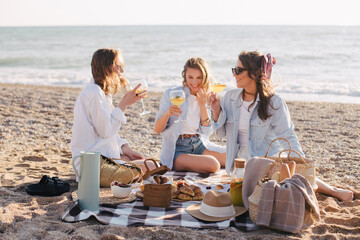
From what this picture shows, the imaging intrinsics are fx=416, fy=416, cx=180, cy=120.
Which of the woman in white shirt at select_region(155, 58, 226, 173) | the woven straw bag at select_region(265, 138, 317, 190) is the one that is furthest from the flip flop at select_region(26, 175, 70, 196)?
the woven straw bag at select_region(265, 138, 317, 190)

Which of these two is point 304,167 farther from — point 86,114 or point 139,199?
point 86,114

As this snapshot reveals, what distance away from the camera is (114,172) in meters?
4.14

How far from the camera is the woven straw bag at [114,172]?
4.12m

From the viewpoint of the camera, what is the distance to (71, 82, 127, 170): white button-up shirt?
13.8 ft

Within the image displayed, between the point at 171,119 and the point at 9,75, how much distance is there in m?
14.3

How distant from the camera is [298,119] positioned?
8.54m

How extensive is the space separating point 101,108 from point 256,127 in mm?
1615

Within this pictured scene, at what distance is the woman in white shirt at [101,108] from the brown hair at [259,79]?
1.10 meters

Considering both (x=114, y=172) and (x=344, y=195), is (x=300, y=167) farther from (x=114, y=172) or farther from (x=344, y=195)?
(x=114, y=172)

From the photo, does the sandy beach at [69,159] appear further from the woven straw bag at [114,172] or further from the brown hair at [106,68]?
the brown hair at [106,68]

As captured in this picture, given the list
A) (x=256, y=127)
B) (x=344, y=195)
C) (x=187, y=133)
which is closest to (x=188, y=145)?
(x=187, y=133)

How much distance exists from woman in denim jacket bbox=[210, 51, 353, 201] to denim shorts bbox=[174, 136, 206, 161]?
49 cm

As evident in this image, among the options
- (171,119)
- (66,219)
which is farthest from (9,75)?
(66,219)

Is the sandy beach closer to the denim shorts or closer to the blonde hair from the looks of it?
the denim shorts
